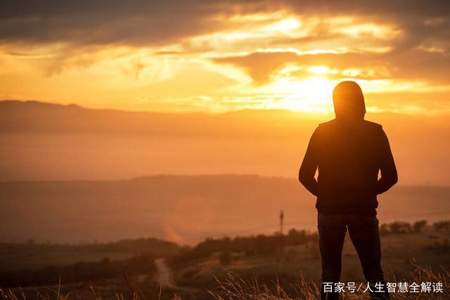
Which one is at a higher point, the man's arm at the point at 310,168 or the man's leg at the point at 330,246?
the man's arm at the point at 310,168

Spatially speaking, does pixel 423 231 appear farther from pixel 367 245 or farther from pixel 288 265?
pixel 367 245

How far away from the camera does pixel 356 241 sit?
714cm

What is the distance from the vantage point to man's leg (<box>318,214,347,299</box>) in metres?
7.10

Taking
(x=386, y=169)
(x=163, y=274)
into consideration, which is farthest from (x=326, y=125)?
(x=163, y=274)

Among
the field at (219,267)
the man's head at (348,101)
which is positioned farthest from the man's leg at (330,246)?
the field at (219,267)

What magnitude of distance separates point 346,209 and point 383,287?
2.79 ft

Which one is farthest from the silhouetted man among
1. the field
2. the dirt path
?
the dirt path

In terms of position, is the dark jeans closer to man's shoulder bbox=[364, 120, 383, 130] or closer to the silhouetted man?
the silhouetted man

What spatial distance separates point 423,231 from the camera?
4144 centimetres

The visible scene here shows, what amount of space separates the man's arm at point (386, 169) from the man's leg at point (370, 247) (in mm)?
399

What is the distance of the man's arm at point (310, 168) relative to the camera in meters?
7.34

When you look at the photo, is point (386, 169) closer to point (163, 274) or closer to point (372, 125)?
point (372, 125)

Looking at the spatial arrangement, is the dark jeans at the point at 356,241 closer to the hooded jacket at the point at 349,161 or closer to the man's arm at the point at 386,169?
the hooded jacket at the point at 349,161

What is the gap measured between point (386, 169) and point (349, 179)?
463 millimetres
